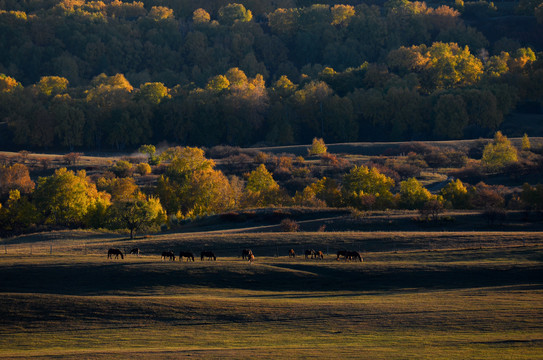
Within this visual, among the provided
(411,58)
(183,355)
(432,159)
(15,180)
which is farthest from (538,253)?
(411,58)

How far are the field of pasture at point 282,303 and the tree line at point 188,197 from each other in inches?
843

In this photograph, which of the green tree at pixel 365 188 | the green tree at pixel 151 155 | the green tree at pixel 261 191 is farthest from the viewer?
the green tree at pixel 151 155

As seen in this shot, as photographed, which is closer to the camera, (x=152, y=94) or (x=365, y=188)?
(x=365, y=188)

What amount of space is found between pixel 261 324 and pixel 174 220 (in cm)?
5021

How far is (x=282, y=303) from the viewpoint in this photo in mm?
38219

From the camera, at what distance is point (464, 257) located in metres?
50.9

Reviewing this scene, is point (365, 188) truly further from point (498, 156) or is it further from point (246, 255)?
point (246, 255)

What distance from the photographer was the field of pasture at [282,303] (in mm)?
30188

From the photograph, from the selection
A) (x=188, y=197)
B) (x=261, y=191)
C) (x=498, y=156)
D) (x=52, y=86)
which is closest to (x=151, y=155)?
(x=188, y=197)

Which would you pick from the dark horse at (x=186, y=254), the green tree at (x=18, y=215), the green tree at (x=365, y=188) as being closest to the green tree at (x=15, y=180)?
the green tree at (x=18, y=215)

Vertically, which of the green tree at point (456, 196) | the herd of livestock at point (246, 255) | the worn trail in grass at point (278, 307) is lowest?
the worn trail in grass at point (278, 307)

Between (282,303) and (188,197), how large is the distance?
6047 centimetres

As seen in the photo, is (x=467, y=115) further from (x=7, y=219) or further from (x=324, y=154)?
(x=7, y=219)

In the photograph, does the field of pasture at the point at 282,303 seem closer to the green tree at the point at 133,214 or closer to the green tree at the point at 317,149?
the green tree at the point at 133,214
